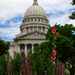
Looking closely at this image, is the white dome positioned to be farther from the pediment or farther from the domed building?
the pediment

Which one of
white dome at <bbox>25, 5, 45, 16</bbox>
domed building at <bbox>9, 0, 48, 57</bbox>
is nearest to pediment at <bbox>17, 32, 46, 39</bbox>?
domed building at <bbox>9, 0, 48, 57</bbox>

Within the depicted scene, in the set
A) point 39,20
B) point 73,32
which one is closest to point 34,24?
point 39,20

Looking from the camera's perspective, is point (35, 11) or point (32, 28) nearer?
point (32, 28)

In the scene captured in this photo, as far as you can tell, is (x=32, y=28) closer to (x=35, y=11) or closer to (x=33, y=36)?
(x=35, y=11)

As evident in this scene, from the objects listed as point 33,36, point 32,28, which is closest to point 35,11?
point 32,28

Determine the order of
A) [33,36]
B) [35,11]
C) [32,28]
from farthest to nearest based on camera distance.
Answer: [35,11] < [32,28] < [33,36]

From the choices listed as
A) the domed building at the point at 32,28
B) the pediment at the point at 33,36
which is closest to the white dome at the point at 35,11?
the domed building at the point at 32,28

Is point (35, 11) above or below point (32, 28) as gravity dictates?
above

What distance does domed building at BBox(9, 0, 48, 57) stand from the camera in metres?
133

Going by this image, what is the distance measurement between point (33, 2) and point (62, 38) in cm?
13360

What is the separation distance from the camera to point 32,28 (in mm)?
143250

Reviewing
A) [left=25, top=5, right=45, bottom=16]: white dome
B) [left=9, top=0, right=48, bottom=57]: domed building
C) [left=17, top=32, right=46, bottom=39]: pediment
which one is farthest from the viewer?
[left=25, top=5, right=45, bottom=16]: white dome

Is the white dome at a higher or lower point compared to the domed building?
higher

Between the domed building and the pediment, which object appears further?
the domed building
